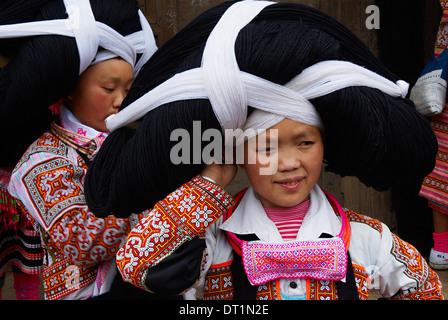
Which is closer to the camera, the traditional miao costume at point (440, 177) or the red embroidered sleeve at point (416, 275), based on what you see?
the red embroidered sleeve at point (416, 275)

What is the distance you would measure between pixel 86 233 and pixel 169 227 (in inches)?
22.6

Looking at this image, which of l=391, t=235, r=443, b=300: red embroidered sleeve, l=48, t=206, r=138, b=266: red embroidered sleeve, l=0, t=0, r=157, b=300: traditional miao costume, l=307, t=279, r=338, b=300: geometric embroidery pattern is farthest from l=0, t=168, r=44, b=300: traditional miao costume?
l=391, t=235, r=443, b=300: red embroidered sleeve

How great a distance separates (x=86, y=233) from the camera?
1.95 m

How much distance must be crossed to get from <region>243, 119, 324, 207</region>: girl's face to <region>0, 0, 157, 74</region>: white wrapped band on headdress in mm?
792

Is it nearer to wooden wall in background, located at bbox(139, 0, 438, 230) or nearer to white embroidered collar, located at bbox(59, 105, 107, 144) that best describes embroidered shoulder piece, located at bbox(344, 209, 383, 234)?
white embroidered collar, located at bbox(59, 105, 107, 144)

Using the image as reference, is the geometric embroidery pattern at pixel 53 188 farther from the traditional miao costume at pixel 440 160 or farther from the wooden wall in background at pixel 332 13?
the traditional miao costume at pixel 440 160

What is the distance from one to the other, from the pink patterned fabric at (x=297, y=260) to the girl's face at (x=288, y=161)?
132mm

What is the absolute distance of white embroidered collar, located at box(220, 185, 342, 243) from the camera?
1646 millimetres

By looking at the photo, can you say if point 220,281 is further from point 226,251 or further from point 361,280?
point 361,280

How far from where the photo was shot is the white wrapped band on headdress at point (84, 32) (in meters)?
2.04

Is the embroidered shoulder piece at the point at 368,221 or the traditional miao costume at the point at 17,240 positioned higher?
the embroidered shoulder piece at the point at 368,221

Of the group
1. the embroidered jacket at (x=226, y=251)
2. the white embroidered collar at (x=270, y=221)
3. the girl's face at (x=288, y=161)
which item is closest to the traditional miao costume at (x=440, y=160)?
the embroidered jacket at (x=226, y=251)

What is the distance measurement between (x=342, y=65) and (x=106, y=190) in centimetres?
72

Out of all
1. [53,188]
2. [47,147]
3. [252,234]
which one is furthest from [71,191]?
[252,234]
